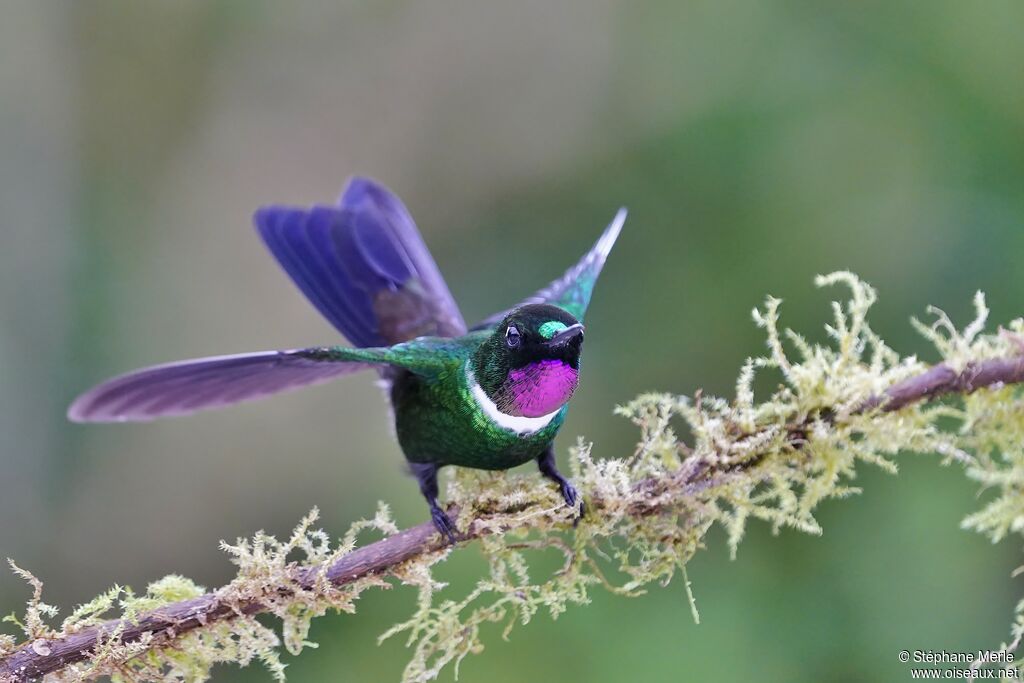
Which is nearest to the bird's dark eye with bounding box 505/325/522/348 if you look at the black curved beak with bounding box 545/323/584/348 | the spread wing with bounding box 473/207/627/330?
the black curved beak with bounding box 545/323/584/348

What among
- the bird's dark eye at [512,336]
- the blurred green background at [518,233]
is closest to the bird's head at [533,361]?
the bird's dark eye at [512,336]

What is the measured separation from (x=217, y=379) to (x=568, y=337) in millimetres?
898

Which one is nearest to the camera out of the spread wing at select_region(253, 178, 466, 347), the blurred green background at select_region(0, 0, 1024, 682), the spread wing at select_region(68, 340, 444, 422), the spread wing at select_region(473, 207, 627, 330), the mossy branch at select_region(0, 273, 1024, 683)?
the mossy branch at select_region(0, 273, 1024, 683)

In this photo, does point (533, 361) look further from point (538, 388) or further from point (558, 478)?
point (558, 478)

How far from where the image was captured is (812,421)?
6.89 feet

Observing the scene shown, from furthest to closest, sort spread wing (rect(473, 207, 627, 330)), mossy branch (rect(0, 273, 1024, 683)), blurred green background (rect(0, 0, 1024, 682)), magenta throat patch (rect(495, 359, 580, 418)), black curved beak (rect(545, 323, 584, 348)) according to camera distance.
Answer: blurred green background (rect(0, 0, 1024, 682)) → spread wing (rect(473, 207, 627, 330)) → magenta throat patch (rect(495, 359, 580, 418)) → black curved beak (rect(545, 323, 584, 348)) → mossy branch (rect(0, 273, 1024, 683))

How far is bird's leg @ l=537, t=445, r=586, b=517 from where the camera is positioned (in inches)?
87.0

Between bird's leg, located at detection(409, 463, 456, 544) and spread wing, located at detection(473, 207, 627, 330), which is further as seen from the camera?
spread wing, located at detection(473, 207, 627, 330)

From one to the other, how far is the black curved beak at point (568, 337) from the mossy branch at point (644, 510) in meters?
0.19

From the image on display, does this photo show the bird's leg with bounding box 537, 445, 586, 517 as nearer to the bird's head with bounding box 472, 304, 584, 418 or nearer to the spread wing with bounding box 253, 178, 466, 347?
the bird's head with bounding box 472, 304, 584, 418

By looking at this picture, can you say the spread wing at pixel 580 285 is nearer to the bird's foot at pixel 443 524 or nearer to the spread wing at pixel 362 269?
the spread wing at pixel 362 269

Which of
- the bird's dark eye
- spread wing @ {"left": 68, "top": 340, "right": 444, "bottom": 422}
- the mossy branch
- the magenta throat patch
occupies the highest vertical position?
spread wing @ {"left": 68, "top": 340, "right": 444, "bottom": 422}

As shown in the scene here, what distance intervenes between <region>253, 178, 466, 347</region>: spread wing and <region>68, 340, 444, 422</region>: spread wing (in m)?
0.46

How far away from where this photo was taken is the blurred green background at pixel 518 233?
148 inches
